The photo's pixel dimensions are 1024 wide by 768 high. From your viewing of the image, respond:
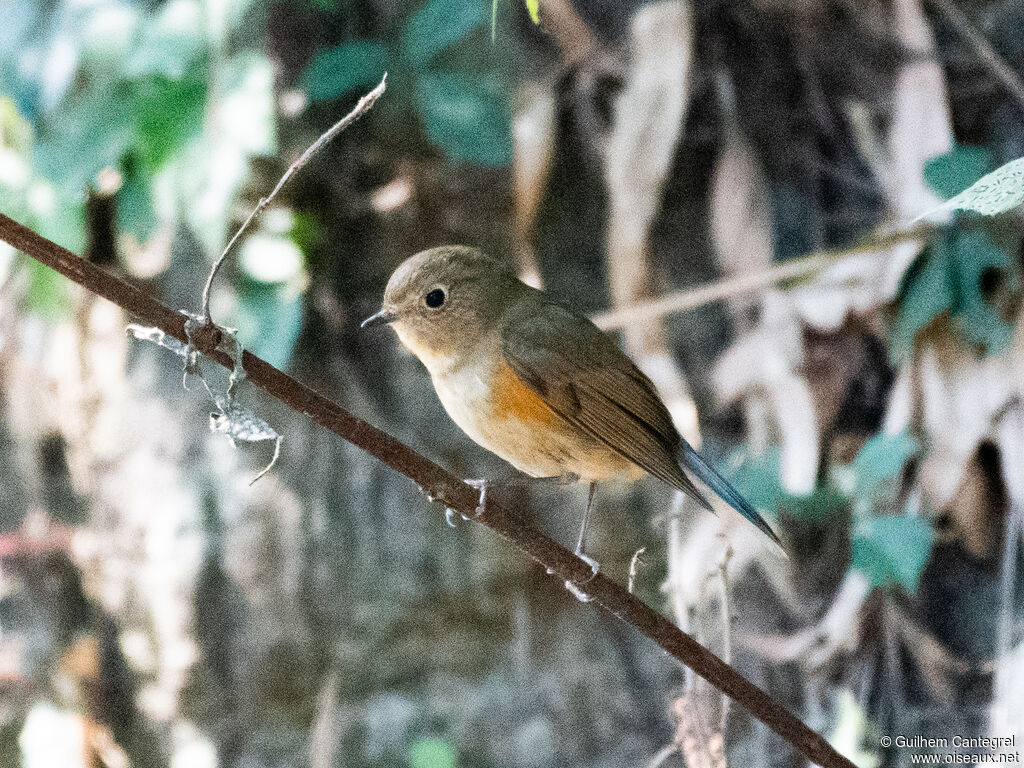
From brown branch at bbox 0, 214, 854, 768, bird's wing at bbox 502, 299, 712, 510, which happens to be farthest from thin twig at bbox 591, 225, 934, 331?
brown branch at bbox 0, 214, 854, 768

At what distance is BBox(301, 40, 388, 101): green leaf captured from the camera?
2.50m

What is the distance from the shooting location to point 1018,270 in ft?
8.59

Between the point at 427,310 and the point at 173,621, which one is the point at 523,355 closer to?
the point at 427,310

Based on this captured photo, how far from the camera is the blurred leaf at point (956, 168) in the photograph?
2.48 metres

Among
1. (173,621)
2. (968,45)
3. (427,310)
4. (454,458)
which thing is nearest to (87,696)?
(173,621)

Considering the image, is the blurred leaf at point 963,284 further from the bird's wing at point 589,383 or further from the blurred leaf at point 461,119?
the blurred leaf at point 461,119

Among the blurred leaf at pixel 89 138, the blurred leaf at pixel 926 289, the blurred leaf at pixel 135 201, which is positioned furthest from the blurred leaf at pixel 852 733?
the blurred leaf at pixel 89 138

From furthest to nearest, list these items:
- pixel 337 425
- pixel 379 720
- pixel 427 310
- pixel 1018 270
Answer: pixel 379 720
pixel 1018 270
pixel 427 310
pixel 337 425

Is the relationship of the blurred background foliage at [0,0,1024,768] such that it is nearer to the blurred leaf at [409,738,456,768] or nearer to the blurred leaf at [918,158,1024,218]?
the blurred leaf at [409,738,456,768]

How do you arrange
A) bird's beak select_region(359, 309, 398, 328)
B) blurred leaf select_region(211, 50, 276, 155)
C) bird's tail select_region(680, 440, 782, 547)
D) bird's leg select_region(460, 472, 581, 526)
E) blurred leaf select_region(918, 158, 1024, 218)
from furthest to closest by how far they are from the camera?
blurred leaf select_region(211, 50, 276, 155), bird's tail select_region(680, 440, 782, 547), bird's beak select_region(359, 309, 398, 328), bird's leg select_region(460, 472, 581, 526), blurred leaf select_region(918, 158, 1024, 218)

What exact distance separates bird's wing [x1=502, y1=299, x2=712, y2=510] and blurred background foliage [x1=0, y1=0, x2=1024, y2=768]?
711 mm

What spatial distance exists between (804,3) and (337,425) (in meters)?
2.35

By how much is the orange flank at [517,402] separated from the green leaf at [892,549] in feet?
3.30

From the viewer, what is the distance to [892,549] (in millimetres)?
2428
